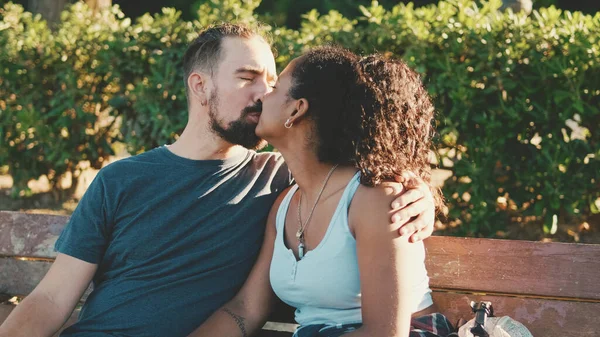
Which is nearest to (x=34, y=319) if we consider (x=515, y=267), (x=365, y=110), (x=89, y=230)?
(x=89, y=230)

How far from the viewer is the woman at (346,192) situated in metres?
2.44

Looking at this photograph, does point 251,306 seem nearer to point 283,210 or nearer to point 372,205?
point 283,210

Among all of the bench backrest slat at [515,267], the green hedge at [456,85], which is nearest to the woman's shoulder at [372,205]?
the bench backrest slat at [515,267]

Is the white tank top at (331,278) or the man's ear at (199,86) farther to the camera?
the man's ear at (199,86)

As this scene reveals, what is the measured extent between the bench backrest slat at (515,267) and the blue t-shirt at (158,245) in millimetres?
787

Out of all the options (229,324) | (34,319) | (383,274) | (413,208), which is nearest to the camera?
(383,274)

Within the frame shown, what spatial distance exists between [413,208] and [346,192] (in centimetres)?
25

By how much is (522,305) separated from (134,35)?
383 cm

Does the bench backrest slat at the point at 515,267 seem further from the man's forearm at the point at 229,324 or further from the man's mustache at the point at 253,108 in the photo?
the man's mustache at the point at 253,108

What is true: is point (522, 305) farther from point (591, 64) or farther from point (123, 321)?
point (591, 64)

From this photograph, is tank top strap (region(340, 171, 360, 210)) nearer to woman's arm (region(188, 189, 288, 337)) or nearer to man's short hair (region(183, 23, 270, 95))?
woman's arm (region(188, 189, 288, 337))

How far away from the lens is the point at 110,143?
20.9ft

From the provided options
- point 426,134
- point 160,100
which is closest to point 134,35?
point 160,100

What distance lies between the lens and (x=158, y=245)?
2934mm
